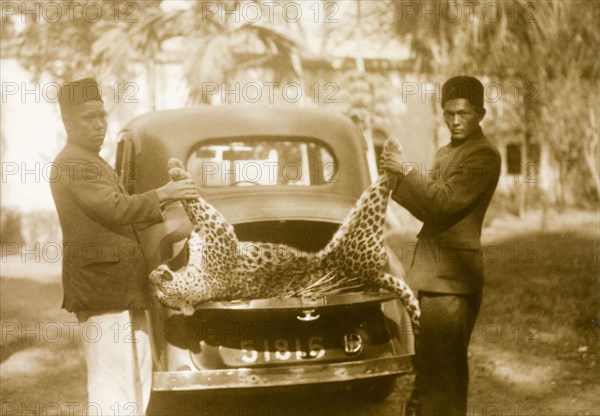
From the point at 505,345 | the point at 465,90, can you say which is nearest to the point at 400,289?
the point at 465,90

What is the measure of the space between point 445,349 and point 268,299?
3.17 ft

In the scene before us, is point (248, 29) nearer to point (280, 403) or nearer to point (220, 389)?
point (280, 403)

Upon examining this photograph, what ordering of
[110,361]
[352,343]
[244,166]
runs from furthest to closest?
[244,166] → [352,343] → [110,361]

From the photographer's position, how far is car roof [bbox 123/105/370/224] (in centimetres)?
481

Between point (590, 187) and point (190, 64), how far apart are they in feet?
33.6

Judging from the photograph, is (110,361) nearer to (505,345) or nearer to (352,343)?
(352,343)

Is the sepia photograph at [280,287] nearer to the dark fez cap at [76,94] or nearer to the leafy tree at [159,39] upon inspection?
the dark fez cap at [76,94]

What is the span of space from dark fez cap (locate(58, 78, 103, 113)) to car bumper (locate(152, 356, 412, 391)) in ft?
4.70

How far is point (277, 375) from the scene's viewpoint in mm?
4152

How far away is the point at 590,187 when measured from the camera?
1725cm

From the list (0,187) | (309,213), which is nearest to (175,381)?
(309,213)

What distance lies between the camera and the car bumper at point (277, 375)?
4004mm

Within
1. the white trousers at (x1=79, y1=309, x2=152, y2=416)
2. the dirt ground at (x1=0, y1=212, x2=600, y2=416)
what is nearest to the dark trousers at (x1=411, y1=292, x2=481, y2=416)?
the dirt ground at (x1=0, y1=212, x2=600, y2=416)

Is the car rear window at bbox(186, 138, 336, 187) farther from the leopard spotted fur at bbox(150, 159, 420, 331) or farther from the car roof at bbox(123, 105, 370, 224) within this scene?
the leopard spotted fur at bbox(150, 159, 420, 331)
